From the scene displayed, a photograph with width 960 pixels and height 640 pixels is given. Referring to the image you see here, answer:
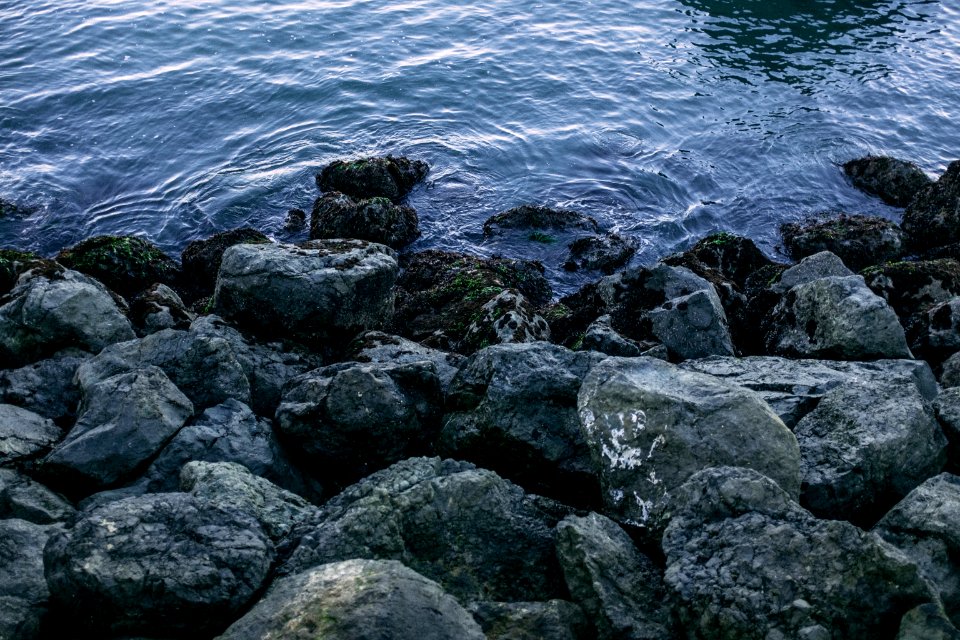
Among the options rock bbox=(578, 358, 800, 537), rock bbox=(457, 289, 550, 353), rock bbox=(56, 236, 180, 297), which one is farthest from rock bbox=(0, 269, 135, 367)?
rock bbox=(578, 358, 800, 537)

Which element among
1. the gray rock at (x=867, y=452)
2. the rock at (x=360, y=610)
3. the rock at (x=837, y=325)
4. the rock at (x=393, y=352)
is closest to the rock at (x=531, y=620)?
the rock at (x=360, y=610)

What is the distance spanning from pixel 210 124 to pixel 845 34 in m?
26.6

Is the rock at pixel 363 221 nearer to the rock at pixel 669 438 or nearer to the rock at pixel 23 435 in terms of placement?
the rock at pixel 23 435

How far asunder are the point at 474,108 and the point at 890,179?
13.6m

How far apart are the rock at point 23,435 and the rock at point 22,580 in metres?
1.86

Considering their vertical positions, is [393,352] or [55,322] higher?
[55,322]

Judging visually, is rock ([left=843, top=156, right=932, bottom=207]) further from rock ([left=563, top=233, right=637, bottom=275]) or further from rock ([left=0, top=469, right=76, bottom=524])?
rock ([left=0, top=469, right=76, bottom=524])

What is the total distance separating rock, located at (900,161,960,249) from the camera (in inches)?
754

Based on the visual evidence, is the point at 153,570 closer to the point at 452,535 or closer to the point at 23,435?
the point at 452,535

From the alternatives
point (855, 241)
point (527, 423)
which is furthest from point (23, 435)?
point (855, 241)

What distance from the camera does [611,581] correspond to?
6500 millimetres

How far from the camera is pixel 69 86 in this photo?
28156 mm

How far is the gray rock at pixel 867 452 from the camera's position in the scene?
7996 millimetres

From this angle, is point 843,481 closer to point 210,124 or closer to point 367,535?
point 367,535
